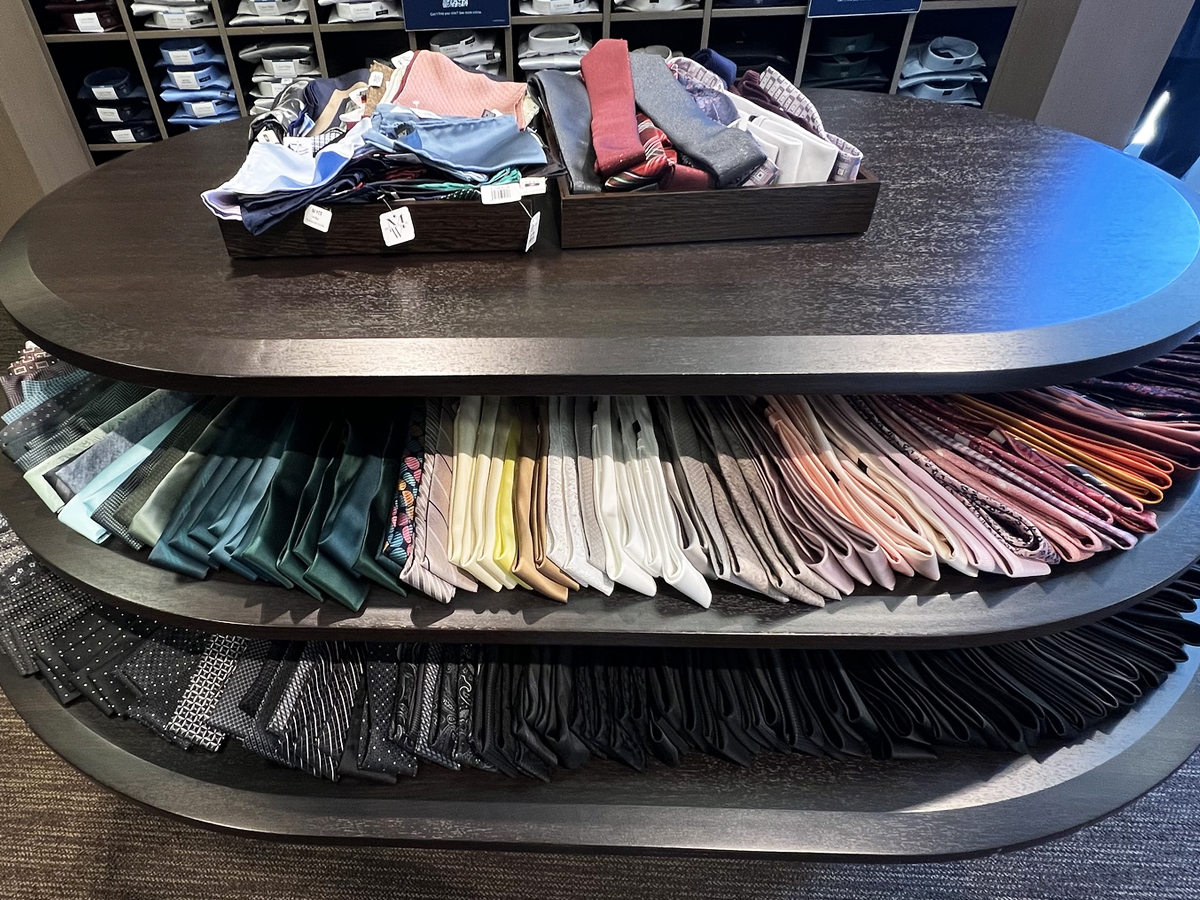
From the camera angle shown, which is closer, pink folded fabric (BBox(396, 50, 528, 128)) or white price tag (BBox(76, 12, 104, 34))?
pink folded fabric (BBox(396, 50, 528, 128))

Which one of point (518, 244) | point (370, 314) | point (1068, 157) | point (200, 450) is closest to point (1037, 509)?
point (1068, 157)

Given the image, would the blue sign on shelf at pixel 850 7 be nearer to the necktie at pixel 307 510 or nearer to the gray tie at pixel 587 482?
the gray tie at pixel 587 482

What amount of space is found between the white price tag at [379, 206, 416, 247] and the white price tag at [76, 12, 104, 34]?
2718mm

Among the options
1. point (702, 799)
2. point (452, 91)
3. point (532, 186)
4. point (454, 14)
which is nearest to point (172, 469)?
point (532, 186)

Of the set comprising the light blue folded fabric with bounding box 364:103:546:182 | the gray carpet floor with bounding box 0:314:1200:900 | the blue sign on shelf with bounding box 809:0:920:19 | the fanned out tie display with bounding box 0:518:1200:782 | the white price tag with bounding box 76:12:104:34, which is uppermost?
the light blue folded fabric with bounding box 364:103:546:182

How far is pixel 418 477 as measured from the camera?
96cm

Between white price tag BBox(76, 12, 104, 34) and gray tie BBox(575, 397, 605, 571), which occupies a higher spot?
white price tag BBox(76, 12, 104, 34)

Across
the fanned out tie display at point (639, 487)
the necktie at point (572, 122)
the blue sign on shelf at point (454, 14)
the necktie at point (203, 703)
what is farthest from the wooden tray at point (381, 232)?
the blue sign on shelf at point (454, 14)

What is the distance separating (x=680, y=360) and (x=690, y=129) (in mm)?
436

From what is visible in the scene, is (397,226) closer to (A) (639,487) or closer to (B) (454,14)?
(A) (639,487)

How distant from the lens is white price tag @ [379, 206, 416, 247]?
0.89 m

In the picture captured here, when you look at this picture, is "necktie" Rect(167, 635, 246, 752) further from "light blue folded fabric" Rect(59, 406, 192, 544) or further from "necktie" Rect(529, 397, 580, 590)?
"necktie" Rect(529, 397, 580, 590)

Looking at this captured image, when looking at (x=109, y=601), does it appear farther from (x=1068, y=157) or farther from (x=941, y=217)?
(x=1068, y=157)

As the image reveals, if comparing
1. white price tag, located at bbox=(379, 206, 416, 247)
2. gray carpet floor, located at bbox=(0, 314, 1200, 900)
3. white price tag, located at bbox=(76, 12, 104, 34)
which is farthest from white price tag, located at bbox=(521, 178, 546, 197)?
white price tag, located at bbox=(76, 12, 104, 34)
